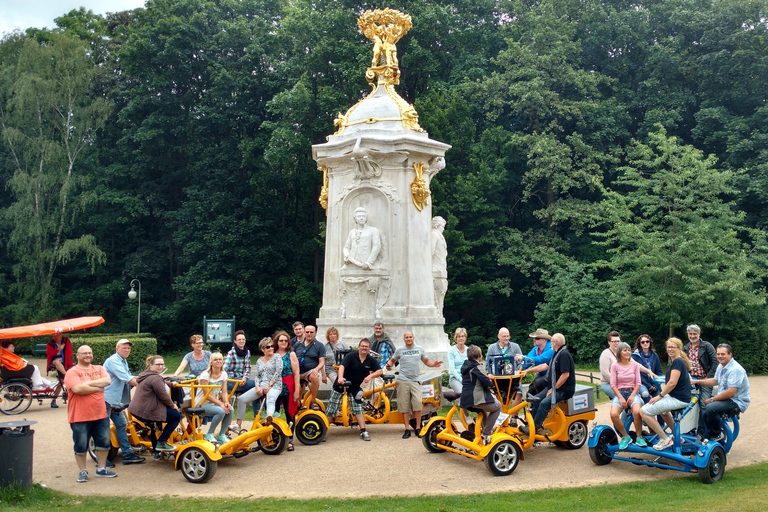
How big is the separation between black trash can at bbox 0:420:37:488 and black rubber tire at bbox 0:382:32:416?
7.68 metres

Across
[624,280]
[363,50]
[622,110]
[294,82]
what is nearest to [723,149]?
[622,110]

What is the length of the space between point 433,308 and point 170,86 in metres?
22.9

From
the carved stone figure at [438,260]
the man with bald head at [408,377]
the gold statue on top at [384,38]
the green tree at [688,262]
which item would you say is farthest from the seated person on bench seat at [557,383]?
the green tree at [688,262]

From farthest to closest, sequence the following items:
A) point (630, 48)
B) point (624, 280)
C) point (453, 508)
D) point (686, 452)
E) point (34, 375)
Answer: point (630, 48), point (624, 280), point (34, 375), point (686, 452), point (453, 508)

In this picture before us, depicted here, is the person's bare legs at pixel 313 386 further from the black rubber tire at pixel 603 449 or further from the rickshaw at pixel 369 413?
the black rubber tire at pixel 603 449

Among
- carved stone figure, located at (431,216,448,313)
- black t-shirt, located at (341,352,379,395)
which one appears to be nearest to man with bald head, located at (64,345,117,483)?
black t-shirt, located at (341,352,379,395)

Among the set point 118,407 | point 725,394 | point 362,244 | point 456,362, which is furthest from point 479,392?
point 362,244

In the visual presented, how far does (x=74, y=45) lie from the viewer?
34812 millimetres

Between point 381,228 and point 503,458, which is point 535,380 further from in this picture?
point 381,228

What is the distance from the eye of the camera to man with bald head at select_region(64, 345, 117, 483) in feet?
28.3

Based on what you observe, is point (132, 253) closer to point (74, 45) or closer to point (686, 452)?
point (74, 45)

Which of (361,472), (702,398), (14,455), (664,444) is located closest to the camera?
(14,455)

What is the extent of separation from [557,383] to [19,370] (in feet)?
36.2

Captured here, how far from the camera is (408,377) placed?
11164mm
